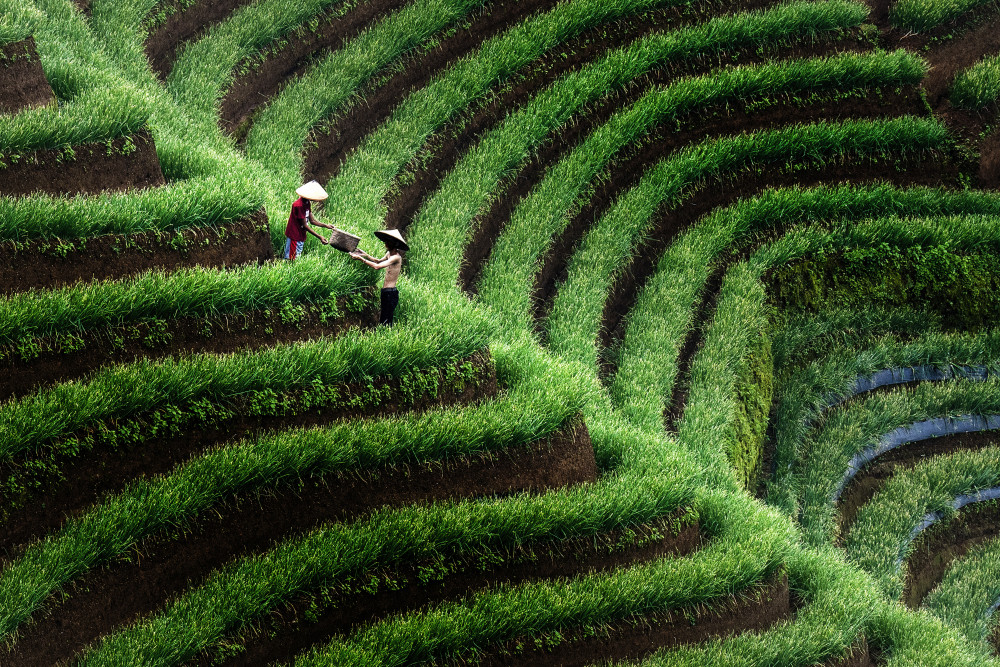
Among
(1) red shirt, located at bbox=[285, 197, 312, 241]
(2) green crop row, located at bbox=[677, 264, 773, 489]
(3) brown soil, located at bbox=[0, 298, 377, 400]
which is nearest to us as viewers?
(3) brown soil, located at bbox=[0, 298, 377, 400]

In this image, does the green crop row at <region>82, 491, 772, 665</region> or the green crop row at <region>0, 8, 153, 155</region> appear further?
the green crop row at <region>0, 8, 153, 155</region>

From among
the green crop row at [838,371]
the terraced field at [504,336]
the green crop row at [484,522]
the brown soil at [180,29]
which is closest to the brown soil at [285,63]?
the terraced field at [504,336]

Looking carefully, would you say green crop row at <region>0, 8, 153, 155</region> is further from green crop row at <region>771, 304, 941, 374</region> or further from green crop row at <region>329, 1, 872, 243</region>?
green crop row at <region>771, 304, 941, 374</region>

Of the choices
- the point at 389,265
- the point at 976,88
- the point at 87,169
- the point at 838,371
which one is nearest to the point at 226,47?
the point at 87,169

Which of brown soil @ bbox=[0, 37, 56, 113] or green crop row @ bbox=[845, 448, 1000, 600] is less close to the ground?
brown soil @ bbox=[0, 37, 56, 113]

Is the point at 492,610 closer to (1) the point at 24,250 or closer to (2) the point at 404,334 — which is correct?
(2) the point at 404,334

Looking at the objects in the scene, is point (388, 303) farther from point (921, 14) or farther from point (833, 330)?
point (921, 14)

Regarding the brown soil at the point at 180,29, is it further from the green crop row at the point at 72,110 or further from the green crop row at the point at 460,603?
the green crop row at the point at 460,603

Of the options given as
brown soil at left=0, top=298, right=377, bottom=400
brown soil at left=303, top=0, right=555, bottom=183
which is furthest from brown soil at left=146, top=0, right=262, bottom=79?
brown soil at left=0, top=298, right=377, bottom=400
